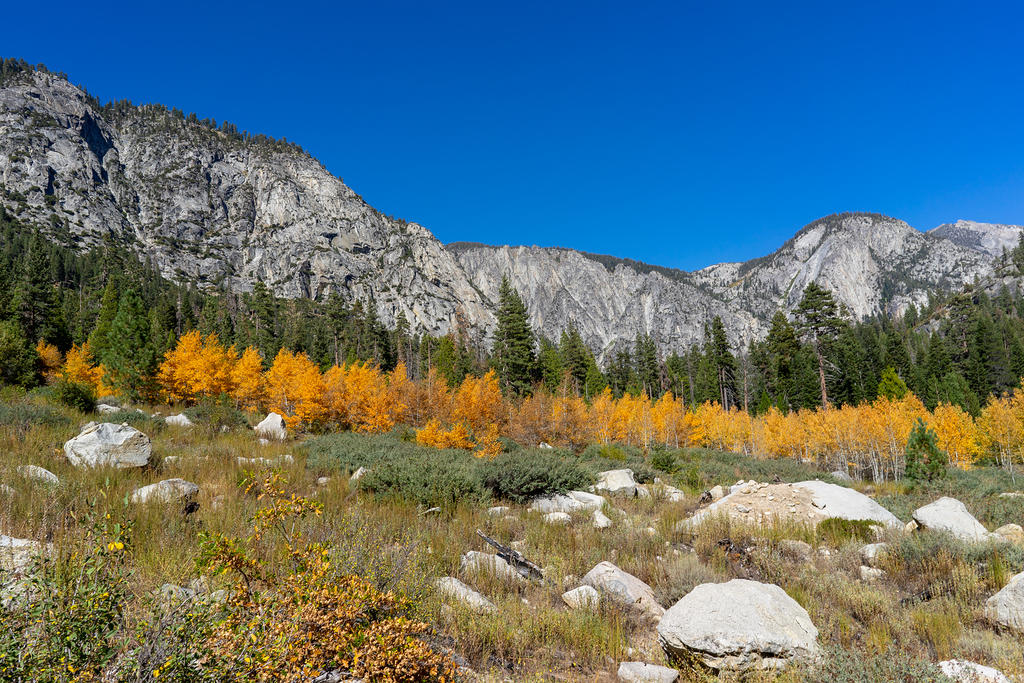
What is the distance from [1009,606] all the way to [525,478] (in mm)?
7552

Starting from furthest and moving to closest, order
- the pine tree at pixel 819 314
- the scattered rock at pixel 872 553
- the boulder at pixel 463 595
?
1. the pine tree at pixel 819 314
2. the scattered rock at pixel 872 553
3. the boulder at pixel 463 595

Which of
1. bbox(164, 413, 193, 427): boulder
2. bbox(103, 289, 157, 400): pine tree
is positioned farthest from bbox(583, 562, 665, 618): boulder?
bbox(103, 289, 157, 400): pine tree

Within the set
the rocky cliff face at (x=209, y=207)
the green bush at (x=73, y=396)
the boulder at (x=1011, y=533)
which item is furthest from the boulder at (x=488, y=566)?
the rocky cliff face at (x=209, y=207)

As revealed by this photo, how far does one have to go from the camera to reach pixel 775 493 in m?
11.1

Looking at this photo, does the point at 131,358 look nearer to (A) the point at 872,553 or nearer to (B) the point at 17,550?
(B) the point at 17,550

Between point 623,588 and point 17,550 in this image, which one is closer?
point 17,550

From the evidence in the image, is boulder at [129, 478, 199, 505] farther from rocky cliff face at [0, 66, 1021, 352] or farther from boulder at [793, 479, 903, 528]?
rocky cliff face at [0, 66, 1021, 352]

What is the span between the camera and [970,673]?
3.34 m

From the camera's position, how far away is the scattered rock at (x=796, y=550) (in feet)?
23.0

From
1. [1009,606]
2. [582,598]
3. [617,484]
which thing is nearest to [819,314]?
[617,484]

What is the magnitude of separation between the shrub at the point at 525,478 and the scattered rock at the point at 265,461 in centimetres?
463

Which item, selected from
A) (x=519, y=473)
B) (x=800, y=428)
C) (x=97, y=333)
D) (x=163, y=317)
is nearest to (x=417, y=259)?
(x=163, y=317)

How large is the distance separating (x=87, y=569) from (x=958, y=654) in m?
6.56

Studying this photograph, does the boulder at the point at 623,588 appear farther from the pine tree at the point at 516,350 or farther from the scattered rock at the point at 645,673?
the pine tree at the point at 516,350
